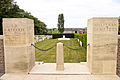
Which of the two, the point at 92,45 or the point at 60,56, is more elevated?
the point at 92,45

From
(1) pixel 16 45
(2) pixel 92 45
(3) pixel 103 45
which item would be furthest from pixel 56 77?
(3) pixel 103 45

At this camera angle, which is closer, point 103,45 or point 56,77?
point 56,77

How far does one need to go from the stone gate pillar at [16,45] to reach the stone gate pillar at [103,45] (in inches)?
113

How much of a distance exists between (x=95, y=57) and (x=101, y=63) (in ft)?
1.22

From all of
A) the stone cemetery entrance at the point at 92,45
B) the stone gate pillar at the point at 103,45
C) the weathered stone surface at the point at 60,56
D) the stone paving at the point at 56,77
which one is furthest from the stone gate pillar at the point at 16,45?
the stone gate pillar at the point at 103,45

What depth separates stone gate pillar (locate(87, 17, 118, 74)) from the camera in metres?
4.52

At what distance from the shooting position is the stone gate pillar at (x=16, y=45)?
4.63 m

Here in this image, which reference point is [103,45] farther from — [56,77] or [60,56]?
[56,77]

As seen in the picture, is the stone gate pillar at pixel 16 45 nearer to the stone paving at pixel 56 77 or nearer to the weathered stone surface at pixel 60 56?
the stone paving at pixel 56 77

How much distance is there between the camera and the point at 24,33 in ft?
15.3

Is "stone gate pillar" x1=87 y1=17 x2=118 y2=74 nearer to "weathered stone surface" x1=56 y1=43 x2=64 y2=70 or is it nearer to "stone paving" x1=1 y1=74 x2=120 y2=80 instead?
"stone paving" x1=1 y1=74 x2=120 y2=80

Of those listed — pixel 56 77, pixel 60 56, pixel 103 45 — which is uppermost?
pixel 103 45

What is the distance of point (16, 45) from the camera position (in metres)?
4.75

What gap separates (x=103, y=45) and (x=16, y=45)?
3.80 m
